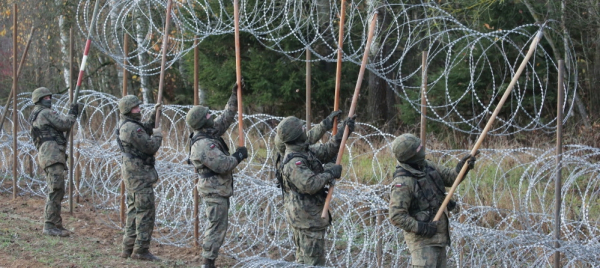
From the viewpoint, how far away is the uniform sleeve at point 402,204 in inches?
194

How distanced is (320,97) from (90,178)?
5.88 m

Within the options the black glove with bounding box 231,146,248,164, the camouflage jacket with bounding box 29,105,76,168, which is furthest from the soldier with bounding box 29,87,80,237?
the black glove with bounding box 231,146,248,164

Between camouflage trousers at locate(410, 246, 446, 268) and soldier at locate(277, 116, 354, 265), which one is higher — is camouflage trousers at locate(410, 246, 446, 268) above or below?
below

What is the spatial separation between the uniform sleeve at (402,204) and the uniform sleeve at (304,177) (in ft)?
2.62

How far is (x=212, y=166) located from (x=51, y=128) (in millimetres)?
3425

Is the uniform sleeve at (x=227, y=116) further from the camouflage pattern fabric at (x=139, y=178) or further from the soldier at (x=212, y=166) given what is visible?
the camouflage pattern fabric at (x=139, y=178)

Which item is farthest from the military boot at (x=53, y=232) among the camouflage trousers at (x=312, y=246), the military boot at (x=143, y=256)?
the camouflage trousers at (x=312, y=246)

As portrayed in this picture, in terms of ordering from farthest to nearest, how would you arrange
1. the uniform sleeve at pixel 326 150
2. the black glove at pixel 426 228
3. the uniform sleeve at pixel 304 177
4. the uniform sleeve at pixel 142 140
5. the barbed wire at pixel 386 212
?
1. the uniform sleeve at pixel 142 140
2. the uniform sleeve at pixel 326 150
3. the barbed wire at pixel 386 212
4. the uniform sleeve at pixel 304 177
5. the black glove at pixel 426 228

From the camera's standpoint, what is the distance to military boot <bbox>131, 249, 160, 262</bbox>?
7516 mm

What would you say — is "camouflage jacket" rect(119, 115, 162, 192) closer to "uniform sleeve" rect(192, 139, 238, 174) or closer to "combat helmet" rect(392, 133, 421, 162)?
"uniform sleeve" rect(192, 139, 238, 174)

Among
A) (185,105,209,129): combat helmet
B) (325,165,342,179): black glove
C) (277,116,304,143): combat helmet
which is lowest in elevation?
(325,165,342,179): black glove

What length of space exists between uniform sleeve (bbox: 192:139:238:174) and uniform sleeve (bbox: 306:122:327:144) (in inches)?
32.4

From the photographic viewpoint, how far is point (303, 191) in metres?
5.67

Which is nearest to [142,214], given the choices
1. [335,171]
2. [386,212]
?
[335,171]
